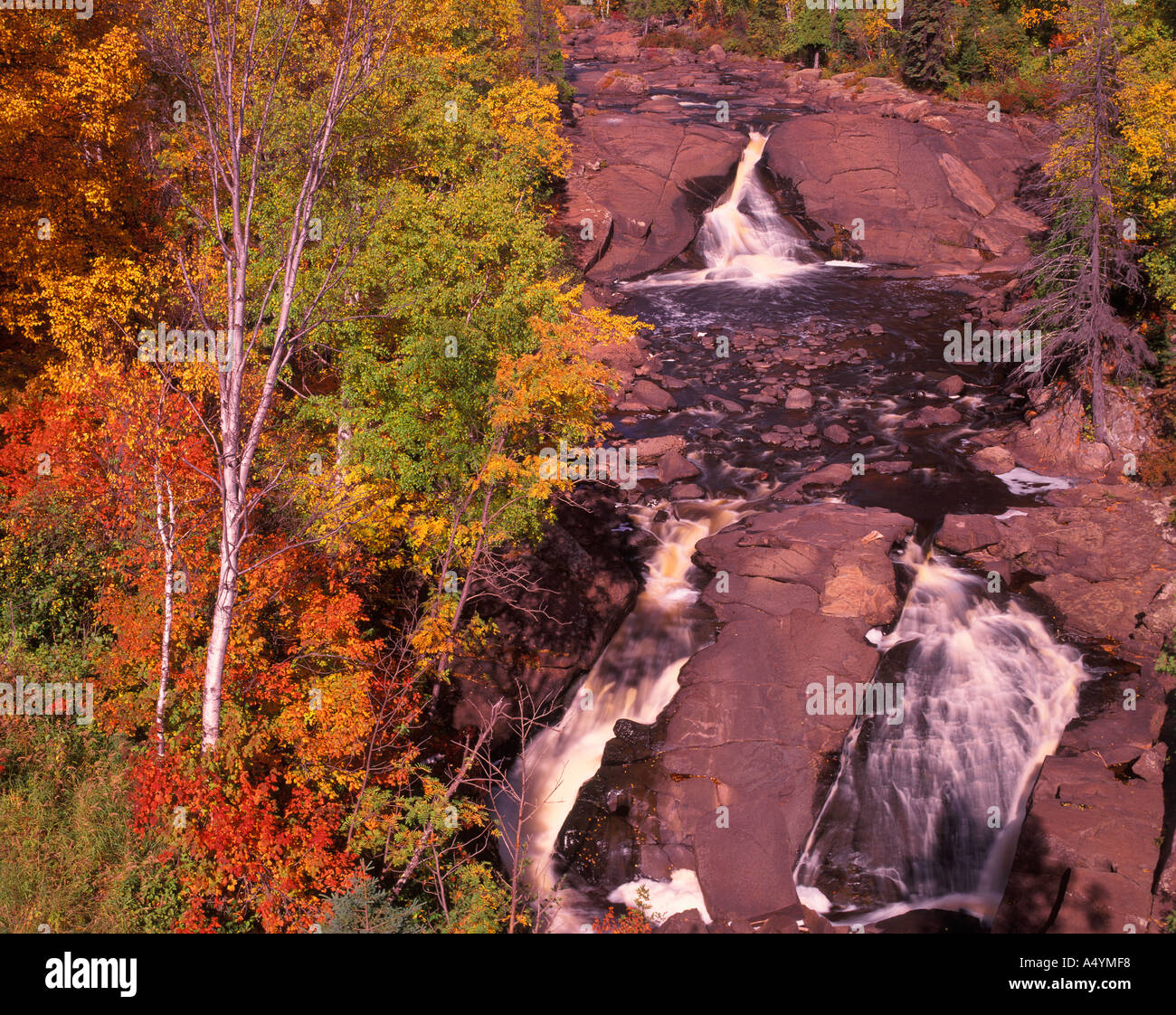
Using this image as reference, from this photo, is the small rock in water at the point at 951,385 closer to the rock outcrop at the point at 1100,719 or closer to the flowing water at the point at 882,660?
the flowing water at the point at 882,660

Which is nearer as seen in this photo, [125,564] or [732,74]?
[125,564]

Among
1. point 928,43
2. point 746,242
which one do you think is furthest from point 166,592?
point 928,43

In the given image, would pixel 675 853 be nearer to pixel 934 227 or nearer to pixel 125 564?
pixel 125 564

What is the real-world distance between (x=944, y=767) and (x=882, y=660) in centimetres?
313

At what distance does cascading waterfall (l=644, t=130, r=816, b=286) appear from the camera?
155ft

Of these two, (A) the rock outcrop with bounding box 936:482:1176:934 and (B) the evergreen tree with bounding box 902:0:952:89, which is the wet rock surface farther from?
(A) the rock outcrop with bounding box 936:482:1176:934

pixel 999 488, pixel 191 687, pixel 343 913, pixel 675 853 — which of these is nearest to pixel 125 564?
pixel 191 687

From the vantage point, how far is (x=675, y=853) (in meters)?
18.0

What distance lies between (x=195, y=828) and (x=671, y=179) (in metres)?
44.6

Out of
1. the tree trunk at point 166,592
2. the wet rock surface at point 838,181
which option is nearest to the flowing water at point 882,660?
the tree trunk at point 166,592

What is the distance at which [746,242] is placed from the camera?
49.1m

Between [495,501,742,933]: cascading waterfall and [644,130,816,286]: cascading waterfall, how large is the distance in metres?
24.8

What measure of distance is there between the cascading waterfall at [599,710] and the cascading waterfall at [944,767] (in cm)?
479

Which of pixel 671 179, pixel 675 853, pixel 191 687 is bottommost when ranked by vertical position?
pixel 675 853
